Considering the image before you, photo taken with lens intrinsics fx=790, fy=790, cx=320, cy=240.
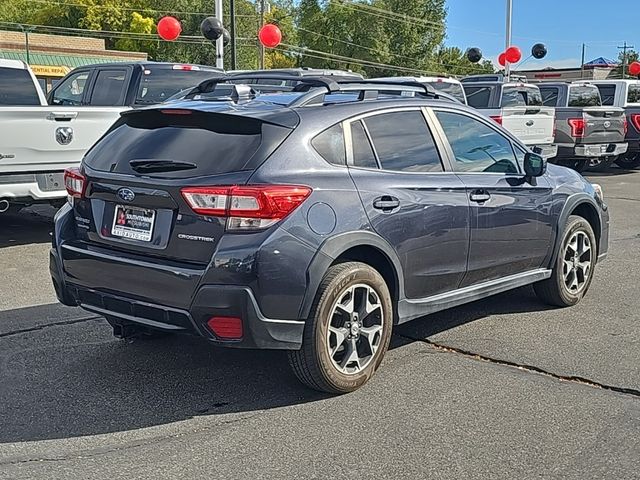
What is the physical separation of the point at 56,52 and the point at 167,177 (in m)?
48.4

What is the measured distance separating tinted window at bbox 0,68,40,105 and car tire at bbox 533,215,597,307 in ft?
19.0

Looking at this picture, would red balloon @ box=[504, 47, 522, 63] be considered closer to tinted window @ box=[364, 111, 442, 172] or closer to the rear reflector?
tinted window @ box=[364, 111, 442, 172]

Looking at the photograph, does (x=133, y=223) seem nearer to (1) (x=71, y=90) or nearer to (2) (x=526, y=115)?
(1) (x=71, y=90)

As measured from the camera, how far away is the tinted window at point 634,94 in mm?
19219

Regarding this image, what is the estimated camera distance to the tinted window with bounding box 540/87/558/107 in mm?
17453

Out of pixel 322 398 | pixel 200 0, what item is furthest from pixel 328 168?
pixel 200 0

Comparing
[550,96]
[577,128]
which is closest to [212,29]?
[550,96]

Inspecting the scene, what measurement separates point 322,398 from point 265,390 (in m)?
0.36

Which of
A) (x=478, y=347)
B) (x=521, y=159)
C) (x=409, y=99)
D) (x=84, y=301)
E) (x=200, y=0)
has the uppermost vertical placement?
(x=200, y=0)

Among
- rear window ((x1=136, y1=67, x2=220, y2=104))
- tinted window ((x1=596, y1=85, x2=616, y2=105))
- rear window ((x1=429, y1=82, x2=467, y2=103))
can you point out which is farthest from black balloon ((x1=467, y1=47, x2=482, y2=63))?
rear window ((x1=136, y1=67, x2=220, y2=104))

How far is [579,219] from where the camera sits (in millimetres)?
6438

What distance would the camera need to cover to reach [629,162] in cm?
1920

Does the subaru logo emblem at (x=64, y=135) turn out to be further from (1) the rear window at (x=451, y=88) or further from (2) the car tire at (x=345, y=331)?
(1) the rear window at (x=451, y=88)

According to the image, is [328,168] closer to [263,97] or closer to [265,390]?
[263,97]
